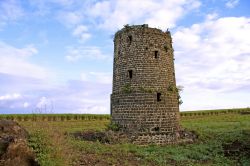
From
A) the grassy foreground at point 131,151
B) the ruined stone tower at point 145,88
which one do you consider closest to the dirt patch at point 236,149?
the grassy foreground at point 131,151

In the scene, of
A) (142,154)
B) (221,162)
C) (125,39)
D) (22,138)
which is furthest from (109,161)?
(125,39)

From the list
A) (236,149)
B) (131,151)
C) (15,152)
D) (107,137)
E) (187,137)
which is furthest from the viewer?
(187,137)

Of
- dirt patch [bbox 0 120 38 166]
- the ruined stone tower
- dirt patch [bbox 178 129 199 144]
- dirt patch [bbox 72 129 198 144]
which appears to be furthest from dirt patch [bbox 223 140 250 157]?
dirt patch [bbox 0 120 38 166]

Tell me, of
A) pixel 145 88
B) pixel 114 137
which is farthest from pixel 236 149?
pixel 114 137

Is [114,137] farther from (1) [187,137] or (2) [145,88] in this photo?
(1) [187,137]

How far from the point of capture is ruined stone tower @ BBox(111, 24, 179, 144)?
23953 mm

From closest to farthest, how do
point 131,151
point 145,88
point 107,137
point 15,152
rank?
point 15,152, point 131,151, point 107,137, point 145,88

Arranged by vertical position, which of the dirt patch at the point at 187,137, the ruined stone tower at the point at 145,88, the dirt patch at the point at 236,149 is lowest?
the dirt patch at the point at 236,149

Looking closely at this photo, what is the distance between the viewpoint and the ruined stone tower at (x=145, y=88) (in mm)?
23953

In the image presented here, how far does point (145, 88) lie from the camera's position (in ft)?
79.6

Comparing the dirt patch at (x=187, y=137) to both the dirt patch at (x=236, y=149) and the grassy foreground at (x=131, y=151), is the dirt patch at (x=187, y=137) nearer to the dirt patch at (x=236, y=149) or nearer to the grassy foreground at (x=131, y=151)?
the grassy foreground at (x=131, y=151)

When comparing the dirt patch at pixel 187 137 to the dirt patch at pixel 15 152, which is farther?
the dirt patch at pixel 187 137

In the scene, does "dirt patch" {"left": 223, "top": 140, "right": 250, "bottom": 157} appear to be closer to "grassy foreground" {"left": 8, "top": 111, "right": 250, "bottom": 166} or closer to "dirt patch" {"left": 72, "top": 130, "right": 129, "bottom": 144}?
"grassy foreground" {"left": 8, "top": 111, "right": 250, "bottom": 166}

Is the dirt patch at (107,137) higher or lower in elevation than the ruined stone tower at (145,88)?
lower
